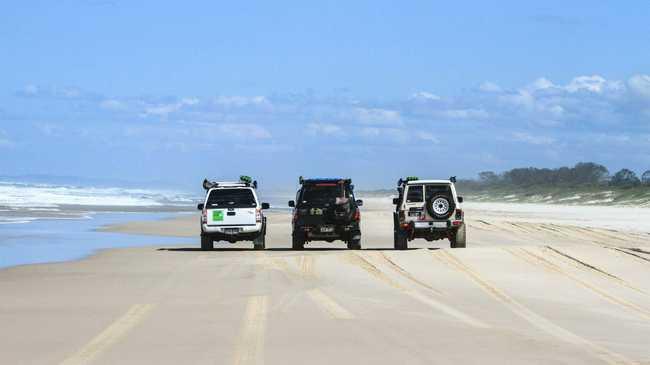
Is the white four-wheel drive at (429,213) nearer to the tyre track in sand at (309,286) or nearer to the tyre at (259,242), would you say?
the tyre at (259,242)

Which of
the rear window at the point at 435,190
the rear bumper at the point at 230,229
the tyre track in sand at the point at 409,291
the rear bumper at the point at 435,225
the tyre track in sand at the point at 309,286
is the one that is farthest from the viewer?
the rear bumper at the point at 230,229

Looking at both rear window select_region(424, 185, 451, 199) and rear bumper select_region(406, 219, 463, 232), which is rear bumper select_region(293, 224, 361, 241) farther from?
rear window select_region(424, 185, 451, 199)

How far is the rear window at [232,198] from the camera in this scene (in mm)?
29852

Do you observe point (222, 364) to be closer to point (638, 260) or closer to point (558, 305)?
point (558, 305)

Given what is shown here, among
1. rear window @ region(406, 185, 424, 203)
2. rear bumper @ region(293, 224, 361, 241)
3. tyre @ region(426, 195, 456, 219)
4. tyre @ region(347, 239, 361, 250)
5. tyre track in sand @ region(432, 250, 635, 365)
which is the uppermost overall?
rear window @ region(406, 185, 424, 203)

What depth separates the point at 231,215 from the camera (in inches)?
1165

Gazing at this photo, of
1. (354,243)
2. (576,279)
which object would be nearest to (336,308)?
(576,279)

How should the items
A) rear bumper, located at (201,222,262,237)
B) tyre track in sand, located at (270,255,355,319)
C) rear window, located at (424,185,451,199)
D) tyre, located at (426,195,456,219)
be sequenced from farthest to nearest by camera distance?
rear bumper, located at (201,222,262,237) → rear window, located at (424,185,451,199) → tyre, located at (426,195,456,219) → tyre track in sand, located at (270,255,355,319)

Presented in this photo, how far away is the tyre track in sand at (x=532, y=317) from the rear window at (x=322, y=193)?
6.54 metres

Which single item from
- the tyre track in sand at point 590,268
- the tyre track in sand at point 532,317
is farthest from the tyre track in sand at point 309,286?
the tyre track in sand at point 590,268

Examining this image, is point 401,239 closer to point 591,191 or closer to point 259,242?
point 259,242

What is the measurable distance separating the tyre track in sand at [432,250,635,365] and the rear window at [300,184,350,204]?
6.54 metres

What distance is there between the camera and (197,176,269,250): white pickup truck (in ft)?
97.0

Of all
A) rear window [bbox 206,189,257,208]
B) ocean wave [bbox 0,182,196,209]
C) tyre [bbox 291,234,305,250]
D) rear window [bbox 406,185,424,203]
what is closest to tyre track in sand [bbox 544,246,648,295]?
rear window [bbox 406,185,424,203]
